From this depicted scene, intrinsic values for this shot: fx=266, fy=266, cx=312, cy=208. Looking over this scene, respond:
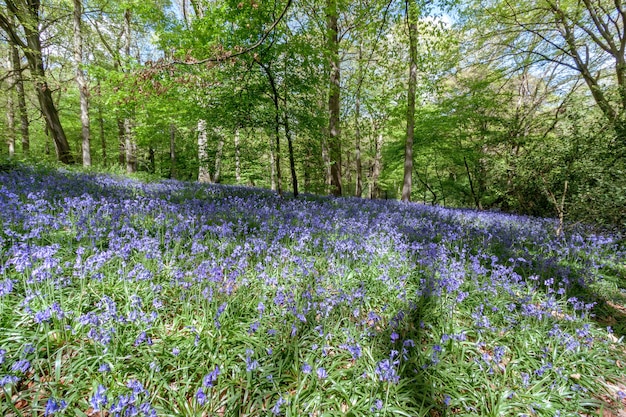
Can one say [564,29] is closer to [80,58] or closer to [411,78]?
[411,78]

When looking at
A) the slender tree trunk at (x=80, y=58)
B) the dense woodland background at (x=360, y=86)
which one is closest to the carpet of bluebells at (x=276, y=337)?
the dense woodland background at (x=360, y=86)

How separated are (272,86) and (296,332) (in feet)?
22.9

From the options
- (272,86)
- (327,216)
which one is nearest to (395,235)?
(327,216)

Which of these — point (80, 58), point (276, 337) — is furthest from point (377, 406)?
point (80, 58)

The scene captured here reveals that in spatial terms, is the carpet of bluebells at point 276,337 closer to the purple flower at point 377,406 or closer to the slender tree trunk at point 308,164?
the purple flower at point 377,406

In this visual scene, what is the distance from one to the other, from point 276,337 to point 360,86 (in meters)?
15.7

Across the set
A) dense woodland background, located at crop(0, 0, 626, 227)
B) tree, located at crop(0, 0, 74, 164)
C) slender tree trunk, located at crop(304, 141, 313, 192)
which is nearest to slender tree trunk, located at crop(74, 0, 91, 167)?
dense woodland background, located at crop(0, 0, 626, 227)

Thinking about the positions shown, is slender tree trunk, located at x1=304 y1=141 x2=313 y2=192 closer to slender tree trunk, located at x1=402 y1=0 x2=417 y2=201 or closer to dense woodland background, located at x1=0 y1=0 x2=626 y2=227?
dense woodland background, located at x1=0 y1=0 x2=626 y2=227

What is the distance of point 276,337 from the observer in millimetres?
2486

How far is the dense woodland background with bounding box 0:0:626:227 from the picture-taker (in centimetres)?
682

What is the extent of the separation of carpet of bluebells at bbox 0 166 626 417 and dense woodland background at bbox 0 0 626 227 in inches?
103

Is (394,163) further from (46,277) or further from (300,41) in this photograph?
(46,277)

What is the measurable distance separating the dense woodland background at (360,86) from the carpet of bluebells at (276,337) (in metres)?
2.61

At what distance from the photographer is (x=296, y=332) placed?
247 cm
